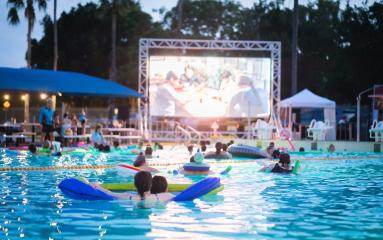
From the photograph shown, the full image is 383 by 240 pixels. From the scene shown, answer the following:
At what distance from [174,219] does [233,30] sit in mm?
43618

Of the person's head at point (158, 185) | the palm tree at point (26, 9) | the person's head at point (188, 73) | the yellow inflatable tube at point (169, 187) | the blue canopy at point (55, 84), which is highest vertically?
the palm tree at point (26, 9)

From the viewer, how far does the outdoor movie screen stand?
3070cm

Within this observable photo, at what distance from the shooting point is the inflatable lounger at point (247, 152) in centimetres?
1808

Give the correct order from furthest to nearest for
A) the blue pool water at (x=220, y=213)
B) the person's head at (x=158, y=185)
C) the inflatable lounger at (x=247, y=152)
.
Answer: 1. the inflatable lounger at (x=247, y=152)
2. the person's head at (x=158, y=185)
3. the blue pool water at (x=220, y=213)

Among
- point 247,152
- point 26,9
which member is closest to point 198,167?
point 247,152

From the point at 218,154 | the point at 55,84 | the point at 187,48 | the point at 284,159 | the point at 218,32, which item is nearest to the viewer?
the point at 284,159

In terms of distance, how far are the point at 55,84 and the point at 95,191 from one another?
57.9 feet

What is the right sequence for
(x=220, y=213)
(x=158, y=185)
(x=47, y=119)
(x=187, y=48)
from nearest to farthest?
(x=220, y=213) < (x=158, y=185) < (x=47, y=119) < (x=187, y=48)

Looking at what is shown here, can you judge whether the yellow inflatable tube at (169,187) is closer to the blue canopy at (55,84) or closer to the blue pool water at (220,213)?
the blue pool water at (220,213)

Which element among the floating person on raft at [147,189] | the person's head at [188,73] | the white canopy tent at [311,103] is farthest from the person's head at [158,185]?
the person's head at [188,73]

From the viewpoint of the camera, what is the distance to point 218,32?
49.8 m

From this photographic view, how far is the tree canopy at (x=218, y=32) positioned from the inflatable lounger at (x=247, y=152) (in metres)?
21.7

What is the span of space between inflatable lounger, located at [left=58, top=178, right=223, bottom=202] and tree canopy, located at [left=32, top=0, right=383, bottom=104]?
31.5m

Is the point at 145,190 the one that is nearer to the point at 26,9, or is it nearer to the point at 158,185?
the point at 158,185
